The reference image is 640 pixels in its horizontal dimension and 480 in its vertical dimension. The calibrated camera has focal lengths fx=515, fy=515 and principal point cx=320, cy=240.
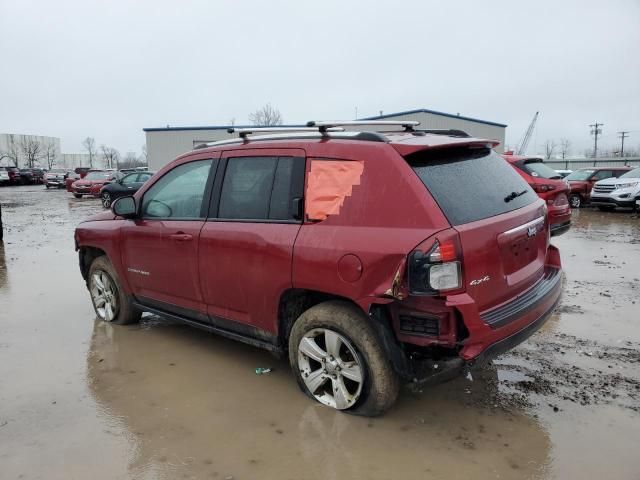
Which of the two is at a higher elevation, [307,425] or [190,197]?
[190,197]

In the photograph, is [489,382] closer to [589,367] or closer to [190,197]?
[589,367]

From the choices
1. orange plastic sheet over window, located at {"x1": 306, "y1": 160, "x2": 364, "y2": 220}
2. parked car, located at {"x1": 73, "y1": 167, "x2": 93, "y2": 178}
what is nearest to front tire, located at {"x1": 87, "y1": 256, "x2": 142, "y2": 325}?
orange plastic sheet over window, located at {"x1": 306, "y1": 160, "x2": 364, "y2": 220}

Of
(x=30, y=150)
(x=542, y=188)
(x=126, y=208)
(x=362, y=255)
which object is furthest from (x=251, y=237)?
(x=30, y=150)

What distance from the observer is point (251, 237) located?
3.69 meters

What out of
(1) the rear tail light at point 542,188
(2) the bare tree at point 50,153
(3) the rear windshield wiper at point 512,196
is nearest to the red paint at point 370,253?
(3) the rear windshield wiper at point 512,196

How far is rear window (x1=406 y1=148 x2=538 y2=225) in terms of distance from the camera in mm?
3076

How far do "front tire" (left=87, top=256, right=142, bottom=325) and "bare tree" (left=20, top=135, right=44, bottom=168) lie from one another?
9430 cm

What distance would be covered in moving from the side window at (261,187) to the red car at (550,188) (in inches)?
213

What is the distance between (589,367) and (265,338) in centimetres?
261

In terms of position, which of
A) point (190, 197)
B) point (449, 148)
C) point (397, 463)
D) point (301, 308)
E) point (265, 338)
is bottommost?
point (397, 463)

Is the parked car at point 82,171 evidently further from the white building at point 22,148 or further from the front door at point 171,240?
the white building at point 22,148

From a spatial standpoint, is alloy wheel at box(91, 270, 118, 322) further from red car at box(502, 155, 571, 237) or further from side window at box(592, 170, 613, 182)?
side window at box(592, 170, 613, 182)

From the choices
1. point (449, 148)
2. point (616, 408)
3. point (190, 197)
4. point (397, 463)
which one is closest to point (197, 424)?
point (397, 463)

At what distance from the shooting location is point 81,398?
379cm
